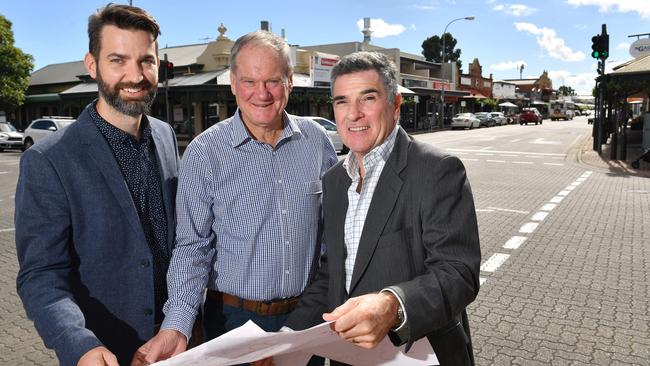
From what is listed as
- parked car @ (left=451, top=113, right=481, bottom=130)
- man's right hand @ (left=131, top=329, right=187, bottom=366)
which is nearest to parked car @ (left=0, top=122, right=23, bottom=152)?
man's right hand @ (left=131, top=329, right=187, bottom=366)

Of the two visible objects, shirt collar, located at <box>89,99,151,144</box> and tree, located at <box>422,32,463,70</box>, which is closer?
shirt collar, located at <box>89,99,151,144</box>

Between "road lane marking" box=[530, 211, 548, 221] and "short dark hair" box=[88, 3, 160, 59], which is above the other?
"short dark hair" box=[88, 3, 160, 59]

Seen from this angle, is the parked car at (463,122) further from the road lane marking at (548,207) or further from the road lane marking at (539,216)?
the road lane marking at (539,216)

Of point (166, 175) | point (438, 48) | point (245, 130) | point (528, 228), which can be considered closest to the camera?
point (166, 175)

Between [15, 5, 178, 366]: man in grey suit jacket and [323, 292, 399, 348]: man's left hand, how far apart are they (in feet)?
2.31

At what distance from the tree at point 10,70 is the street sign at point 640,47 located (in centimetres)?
3726

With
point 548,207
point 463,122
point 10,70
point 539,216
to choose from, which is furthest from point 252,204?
point 463,122

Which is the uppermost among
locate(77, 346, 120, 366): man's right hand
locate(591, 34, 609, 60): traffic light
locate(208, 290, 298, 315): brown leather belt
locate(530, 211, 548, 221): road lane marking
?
locate(591, 34, 609, 60): traffic light

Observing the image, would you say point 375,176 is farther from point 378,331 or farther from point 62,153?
point 62,153

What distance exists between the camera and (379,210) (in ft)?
6.15

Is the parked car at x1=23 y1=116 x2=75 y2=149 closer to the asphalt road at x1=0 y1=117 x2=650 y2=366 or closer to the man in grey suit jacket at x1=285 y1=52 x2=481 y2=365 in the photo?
the asphalt road at x1=0 y1=117 x2=650 y2=366

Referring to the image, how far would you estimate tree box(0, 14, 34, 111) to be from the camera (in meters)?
35.5

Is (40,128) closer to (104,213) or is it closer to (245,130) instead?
(245,130)

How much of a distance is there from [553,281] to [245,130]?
476cm
